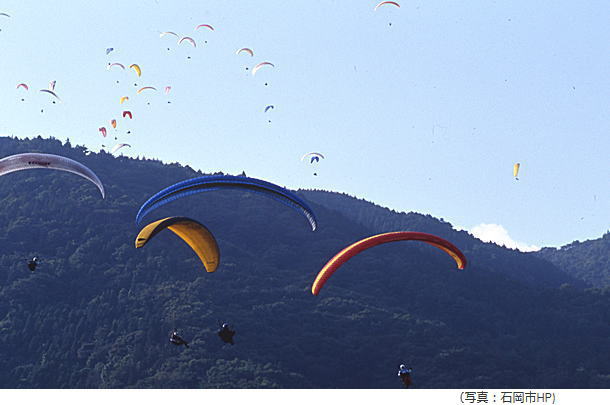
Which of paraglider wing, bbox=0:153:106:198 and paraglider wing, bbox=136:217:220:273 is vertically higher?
paraglider wing, bbox=0:153:106:198

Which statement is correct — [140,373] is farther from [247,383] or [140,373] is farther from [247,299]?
[247,299]

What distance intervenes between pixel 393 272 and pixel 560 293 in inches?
1212

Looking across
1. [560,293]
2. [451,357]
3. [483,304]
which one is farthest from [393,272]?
[451,357]

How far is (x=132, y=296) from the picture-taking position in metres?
148

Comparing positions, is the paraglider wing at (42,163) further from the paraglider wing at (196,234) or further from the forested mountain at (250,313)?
the forested mountain at (250,313)

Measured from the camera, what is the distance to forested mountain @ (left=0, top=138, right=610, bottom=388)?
127 m

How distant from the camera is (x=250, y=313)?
14938 cm

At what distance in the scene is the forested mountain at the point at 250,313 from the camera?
127 metres

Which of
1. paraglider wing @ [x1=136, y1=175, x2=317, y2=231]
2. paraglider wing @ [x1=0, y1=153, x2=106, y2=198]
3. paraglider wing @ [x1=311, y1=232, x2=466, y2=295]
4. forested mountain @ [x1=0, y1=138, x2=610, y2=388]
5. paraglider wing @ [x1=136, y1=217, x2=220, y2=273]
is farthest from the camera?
forested mountain @ [x1=0, y1=138, x2=610, y2=388]

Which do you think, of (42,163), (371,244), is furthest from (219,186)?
(42,163)

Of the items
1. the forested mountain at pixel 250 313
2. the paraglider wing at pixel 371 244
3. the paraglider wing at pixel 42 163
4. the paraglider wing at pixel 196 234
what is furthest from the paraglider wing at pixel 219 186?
the forested mountain at pixel 250 313

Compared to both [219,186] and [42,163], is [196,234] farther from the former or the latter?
[42,163]

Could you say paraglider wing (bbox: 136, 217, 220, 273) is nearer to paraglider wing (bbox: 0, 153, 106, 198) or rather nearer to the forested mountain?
paraglider wing (bbox: 0, 153, 106, 198)

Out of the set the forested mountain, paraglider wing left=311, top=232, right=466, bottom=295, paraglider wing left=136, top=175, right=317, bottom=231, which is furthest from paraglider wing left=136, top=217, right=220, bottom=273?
the forested mountain
